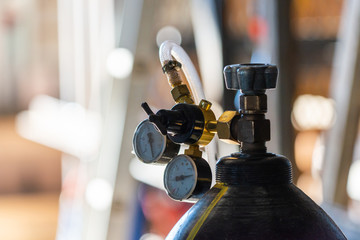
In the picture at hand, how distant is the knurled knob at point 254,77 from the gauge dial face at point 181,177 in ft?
0.35

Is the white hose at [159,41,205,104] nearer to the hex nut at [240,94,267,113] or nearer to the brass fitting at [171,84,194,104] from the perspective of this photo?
the brass fitting at [171,84,194,104]

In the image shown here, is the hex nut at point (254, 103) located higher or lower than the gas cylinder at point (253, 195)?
higher

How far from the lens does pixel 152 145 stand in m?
0.71

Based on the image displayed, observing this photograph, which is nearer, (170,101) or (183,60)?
(183,60)

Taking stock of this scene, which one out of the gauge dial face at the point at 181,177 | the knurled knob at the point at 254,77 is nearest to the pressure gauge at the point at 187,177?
the gauge dial face at the point at 181,177

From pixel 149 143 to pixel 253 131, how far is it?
121mm

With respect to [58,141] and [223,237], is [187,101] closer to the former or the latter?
[223,237]

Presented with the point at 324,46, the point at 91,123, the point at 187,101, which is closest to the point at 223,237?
the point at 187,101

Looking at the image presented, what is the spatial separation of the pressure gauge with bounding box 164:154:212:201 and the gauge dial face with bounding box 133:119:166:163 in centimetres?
2

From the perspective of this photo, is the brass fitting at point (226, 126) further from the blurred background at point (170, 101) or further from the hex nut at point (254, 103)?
the blurred background at point (170, 101)

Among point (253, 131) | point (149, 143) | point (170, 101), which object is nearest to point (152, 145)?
point (149, 143)

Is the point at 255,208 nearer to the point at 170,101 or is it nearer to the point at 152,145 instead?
the point at 152,145

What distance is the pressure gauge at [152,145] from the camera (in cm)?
71

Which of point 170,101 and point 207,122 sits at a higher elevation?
point 207,122
